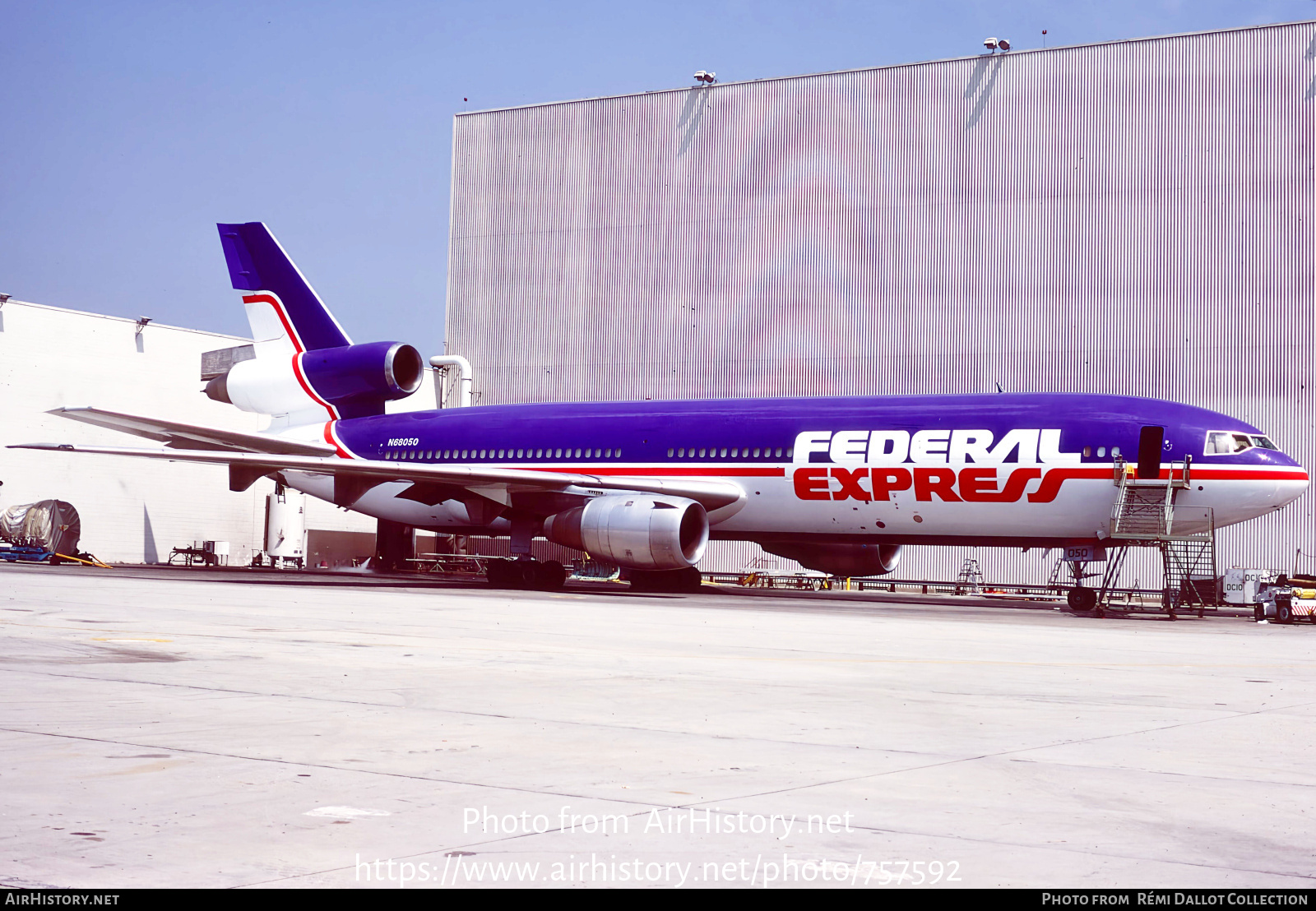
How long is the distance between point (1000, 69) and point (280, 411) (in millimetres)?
22417

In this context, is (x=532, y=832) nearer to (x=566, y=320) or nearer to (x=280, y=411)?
(x=280, y=411)

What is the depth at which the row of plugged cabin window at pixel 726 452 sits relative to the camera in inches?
1069

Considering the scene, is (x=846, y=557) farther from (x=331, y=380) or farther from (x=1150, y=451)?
(x=331, y=380)

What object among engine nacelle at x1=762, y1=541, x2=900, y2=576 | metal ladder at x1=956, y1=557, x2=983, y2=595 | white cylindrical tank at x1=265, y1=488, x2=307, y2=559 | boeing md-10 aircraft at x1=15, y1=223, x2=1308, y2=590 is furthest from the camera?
white cylindrical tank at x1=265, y1=488, x2=307, y2=559

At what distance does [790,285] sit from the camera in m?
40.7

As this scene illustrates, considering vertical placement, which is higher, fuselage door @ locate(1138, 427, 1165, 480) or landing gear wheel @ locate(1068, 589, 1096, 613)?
fuselage door @ locate(1138, 427, 1165, 480)

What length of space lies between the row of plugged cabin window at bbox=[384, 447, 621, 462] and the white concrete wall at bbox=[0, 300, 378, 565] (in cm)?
634

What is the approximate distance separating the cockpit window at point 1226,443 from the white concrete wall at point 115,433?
2450 centimetres

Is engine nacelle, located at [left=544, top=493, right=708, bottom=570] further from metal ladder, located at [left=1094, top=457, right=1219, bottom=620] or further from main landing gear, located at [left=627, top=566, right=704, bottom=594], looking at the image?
metal ladder, located at [left=1094, top=457, right=1219, bottom=620]

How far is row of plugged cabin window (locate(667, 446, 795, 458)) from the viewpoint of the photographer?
27.2 m

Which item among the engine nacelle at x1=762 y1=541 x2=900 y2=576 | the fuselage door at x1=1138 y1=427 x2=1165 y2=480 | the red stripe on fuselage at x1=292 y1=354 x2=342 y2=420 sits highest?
the red stripe on fuselage at x1=292 y1=354 x2=342 y2=420

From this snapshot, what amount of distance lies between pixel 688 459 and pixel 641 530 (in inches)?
134

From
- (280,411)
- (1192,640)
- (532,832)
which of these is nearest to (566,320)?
(280,411)

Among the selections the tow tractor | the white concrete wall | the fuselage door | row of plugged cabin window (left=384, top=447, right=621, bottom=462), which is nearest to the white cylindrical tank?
Result: the white concrete wall
